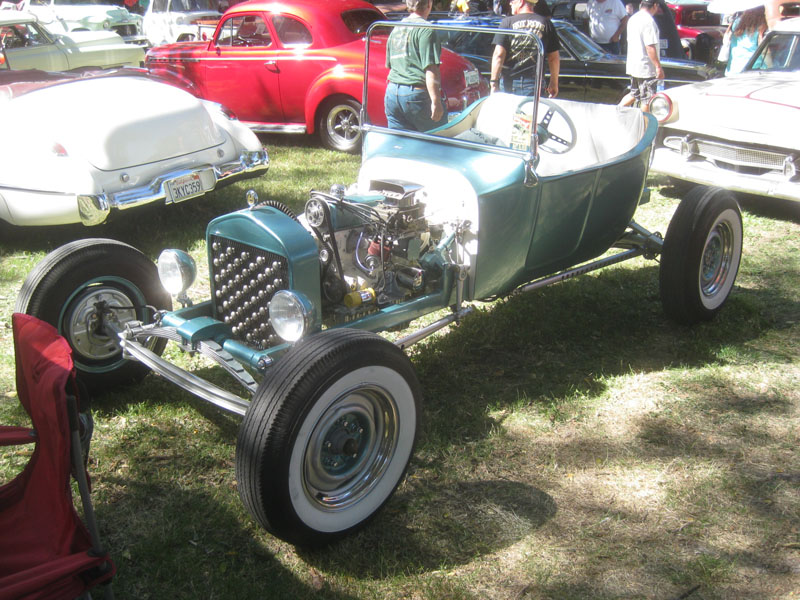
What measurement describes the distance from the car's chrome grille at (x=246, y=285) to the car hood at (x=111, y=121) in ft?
8.15

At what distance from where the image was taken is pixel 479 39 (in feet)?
31.3

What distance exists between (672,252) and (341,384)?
2566 millimetres

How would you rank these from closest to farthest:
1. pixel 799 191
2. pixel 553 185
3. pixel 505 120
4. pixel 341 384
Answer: pixel 341 384 < pixel 553 185 < pixel 505 120 < pixel 799 191

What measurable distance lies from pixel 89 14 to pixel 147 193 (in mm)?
13058

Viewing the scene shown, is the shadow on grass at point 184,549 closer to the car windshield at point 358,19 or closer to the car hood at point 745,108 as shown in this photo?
the car hood at point 745,108

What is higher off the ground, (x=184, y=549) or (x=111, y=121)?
(x=111, y=121)

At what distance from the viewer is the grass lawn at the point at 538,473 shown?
8.79 feet

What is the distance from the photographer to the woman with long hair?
28.9 ft

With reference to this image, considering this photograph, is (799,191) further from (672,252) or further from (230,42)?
(230,42)

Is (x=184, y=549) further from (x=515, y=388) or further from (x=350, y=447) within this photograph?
(x=515, y=388)

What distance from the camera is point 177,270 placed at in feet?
A: 11.0

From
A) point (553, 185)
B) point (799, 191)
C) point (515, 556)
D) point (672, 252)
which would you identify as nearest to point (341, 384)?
point (515, 556)

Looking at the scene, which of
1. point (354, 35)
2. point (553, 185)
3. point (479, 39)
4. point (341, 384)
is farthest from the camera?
point (479, 39)

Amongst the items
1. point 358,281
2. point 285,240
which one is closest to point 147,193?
point 358,281
